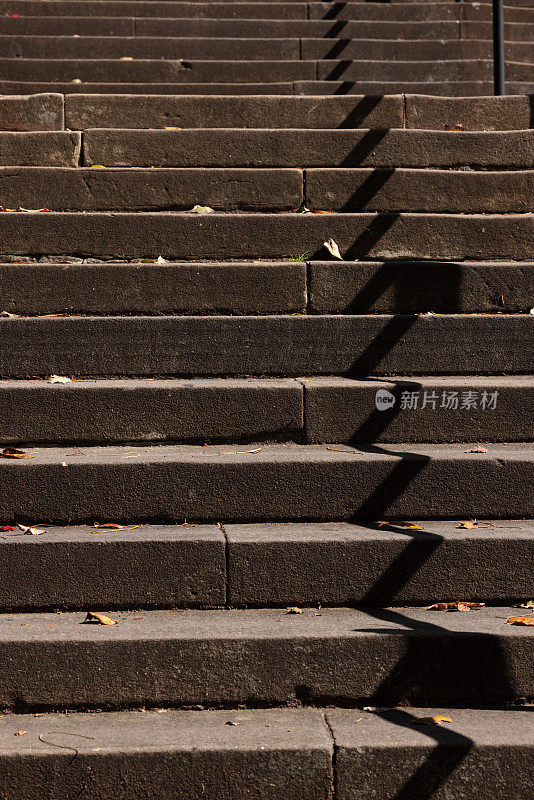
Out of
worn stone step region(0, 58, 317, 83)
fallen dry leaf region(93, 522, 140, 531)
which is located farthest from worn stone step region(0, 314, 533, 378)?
worn stone step region(0, 58, 317, 83)

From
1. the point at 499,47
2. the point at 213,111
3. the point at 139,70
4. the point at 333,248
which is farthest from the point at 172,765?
the point at 139,70

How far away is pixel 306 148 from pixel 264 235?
77 centimetres

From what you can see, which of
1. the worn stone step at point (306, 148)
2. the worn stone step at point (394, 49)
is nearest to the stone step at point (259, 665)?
the worn stone step at point (306, 148)

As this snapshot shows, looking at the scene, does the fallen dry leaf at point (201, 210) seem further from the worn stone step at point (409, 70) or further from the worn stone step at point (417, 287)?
the worn stone step at point (409, 70)

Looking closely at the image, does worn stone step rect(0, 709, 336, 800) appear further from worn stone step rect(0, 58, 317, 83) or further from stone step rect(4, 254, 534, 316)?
worn stone step rect(0, 58, 317, 83)

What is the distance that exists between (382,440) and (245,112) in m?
2.32

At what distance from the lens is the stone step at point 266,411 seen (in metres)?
3.21

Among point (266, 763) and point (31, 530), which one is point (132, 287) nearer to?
point (31, 530)

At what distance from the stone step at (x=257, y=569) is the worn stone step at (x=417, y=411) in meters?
0.54

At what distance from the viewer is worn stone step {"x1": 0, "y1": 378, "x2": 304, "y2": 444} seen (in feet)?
10.5

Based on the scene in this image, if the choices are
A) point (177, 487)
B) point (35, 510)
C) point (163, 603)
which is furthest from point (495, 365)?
point (35, 510)

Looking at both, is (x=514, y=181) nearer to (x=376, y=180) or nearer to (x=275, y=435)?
(x=376, y=180)

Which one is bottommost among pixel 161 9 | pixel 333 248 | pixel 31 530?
pixel 31 530

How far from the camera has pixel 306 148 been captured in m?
4.44
